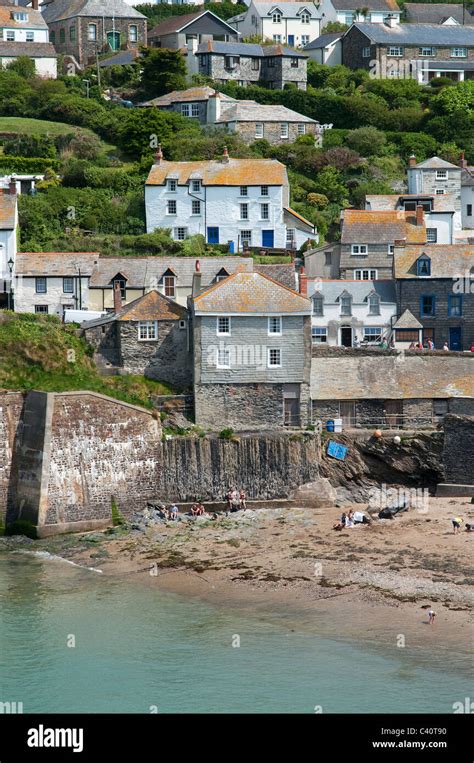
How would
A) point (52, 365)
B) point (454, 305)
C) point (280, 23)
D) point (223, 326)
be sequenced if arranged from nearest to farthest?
point (52, 365), point (223, 326), point (454, 305), point (280, 23)

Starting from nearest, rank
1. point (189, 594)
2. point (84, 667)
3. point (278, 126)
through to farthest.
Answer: point (84, 667)
point (189, 594)
point (278, 126)

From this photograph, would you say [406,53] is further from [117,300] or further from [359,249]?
[117,300]

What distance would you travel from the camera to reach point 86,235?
6147cm

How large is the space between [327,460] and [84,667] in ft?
46.6

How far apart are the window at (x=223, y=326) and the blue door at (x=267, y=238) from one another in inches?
629

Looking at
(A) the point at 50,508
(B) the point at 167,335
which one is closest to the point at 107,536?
(A) the point at 50,508

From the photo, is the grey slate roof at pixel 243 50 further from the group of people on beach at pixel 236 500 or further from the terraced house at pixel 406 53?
the group of people on beach at pixel 236 500

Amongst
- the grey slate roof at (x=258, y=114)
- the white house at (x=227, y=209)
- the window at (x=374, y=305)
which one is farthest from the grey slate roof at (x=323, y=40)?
the window at (x=374, y=305)

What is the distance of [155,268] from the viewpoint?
179 feet

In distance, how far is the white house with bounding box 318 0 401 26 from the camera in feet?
320

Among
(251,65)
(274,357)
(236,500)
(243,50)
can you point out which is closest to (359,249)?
(274,357)

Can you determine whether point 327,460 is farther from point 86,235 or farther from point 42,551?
point 86,235

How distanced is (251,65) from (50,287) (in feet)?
119

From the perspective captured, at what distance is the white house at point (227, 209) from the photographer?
61875 mm
